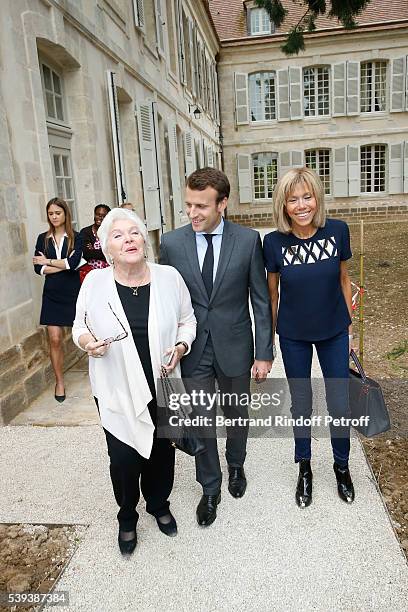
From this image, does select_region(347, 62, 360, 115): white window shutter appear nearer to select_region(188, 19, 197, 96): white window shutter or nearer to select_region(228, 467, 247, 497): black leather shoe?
select_region(188, 19, 197, 96): white window shutter

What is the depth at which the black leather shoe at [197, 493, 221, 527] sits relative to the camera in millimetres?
2752

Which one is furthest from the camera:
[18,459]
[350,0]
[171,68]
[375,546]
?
[171,68]

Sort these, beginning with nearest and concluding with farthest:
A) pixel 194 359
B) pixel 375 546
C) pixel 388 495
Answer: pixel 375 546
pixel 194 359
pixel 388 495

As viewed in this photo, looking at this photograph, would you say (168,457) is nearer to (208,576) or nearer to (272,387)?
(208,576)

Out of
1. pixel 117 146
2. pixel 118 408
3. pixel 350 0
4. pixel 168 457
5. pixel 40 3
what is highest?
pixel 350 0

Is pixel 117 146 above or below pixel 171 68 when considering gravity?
below

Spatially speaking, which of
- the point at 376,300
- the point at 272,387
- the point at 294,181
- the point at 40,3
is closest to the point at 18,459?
the point at 272,387

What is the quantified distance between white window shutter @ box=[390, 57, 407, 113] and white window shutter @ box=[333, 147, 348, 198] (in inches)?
106

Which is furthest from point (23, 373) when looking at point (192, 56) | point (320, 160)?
point (320, 160)

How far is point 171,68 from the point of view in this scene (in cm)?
1298

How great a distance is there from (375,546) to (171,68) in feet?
42.2

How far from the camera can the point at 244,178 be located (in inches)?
914

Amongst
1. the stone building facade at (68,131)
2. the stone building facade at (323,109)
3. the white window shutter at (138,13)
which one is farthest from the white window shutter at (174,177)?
the stone building facade at (323,109)

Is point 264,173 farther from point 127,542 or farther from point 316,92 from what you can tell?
point 127,542
